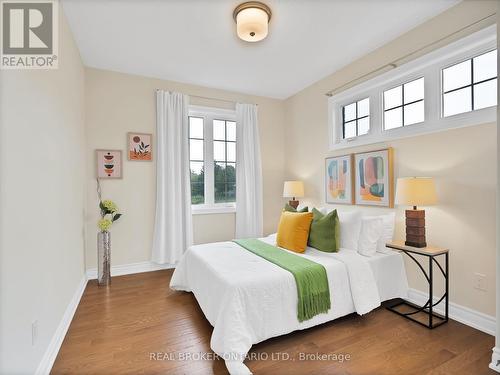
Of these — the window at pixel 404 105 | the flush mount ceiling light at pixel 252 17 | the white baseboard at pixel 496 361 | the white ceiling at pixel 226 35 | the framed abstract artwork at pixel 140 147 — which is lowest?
the white baseboard at pixel 496 361

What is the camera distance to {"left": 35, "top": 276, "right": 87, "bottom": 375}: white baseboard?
5.36ft

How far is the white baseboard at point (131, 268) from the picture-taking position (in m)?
3.36

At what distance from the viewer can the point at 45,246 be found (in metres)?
1.74

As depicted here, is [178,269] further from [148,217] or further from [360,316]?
[360,316]

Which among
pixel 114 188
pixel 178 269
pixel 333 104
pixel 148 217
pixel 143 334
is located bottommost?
pixel 143 334

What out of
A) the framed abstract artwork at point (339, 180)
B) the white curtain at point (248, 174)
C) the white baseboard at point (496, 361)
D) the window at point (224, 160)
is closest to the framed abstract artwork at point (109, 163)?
the window at point (224, 160)

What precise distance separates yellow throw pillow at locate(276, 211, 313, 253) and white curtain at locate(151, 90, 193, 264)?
5.24 feet

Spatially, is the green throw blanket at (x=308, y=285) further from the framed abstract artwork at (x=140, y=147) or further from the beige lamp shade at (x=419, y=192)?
the framed abstract artwork at (x=140, y=147)

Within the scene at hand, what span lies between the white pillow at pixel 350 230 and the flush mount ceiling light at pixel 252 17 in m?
2.01

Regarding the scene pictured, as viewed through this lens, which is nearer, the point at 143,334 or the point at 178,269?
the point at 143,334

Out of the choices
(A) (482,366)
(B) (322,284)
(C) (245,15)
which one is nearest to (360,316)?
(B) (322,284)

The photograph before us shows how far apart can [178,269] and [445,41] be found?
3515 mm

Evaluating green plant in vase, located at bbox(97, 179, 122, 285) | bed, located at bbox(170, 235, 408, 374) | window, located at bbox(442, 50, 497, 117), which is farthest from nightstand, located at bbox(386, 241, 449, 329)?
green plant in vase, located at bbox(97, 179, 122, 285)

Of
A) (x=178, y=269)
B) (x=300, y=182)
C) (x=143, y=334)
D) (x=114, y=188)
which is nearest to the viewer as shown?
(x=143, y=334)
